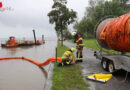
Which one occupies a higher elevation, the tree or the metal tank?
the tree

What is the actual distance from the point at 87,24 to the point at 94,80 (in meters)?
50.8

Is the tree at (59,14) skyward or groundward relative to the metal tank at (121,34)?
skyward

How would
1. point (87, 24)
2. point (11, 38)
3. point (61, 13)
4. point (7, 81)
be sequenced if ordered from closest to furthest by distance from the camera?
point (7, 81) < point (61, 13) < point (11, 38) < point (87, 24)

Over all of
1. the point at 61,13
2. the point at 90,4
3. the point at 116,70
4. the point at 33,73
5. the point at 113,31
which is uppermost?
the point at 90,4

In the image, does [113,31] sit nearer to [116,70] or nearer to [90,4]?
[116,70]

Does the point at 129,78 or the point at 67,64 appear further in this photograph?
the point at 67,64

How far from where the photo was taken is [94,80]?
5.19m

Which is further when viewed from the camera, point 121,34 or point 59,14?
point 59,14

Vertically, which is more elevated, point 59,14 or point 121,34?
point 59,14

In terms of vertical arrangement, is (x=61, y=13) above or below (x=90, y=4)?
below

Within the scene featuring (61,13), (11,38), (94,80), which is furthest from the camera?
(11,38)

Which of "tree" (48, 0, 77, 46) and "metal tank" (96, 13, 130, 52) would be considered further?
"tree" (48, 0, 77, 46)

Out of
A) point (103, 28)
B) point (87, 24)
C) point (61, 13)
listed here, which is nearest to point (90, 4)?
point (87, 24)

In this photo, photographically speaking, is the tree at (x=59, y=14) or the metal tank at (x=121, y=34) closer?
the metal tank at (x=121, y=34)
